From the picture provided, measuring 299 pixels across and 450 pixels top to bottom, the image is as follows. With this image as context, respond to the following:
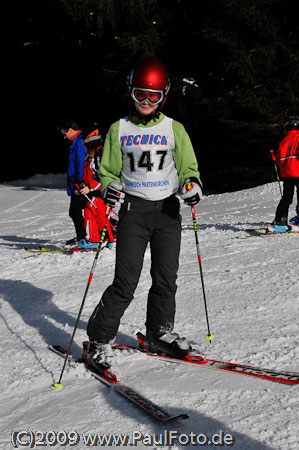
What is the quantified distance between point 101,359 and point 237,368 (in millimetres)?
924

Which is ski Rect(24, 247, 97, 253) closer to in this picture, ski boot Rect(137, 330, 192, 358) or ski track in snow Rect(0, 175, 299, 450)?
ski track in snow Rect(0, 175, 299, 450)

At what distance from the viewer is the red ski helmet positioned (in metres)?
3.63

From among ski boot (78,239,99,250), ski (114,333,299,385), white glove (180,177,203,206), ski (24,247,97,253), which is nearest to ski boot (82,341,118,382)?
ski (114,333,299,385)

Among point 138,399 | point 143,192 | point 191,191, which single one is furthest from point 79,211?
point 138,399

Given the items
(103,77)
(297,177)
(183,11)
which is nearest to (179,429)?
(297,177)

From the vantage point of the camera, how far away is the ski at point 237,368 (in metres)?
3.39

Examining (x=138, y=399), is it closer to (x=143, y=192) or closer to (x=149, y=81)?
(x=143, y=192)

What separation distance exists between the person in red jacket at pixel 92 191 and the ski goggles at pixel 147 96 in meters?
4.14

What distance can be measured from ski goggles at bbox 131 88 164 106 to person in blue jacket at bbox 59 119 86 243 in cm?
447

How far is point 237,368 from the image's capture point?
3592 mm

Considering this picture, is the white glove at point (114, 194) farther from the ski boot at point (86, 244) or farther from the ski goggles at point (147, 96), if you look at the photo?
the ski boot at point (86, 244)

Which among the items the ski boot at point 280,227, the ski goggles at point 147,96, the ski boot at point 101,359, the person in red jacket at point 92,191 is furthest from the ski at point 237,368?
the ski boot at point 280,227

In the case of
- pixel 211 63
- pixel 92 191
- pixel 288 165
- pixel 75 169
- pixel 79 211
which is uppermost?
pixel 211 63

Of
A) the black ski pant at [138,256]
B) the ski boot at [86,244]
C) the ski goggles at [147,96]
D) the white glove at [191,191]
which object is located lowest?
the ski boot at [86,244]
